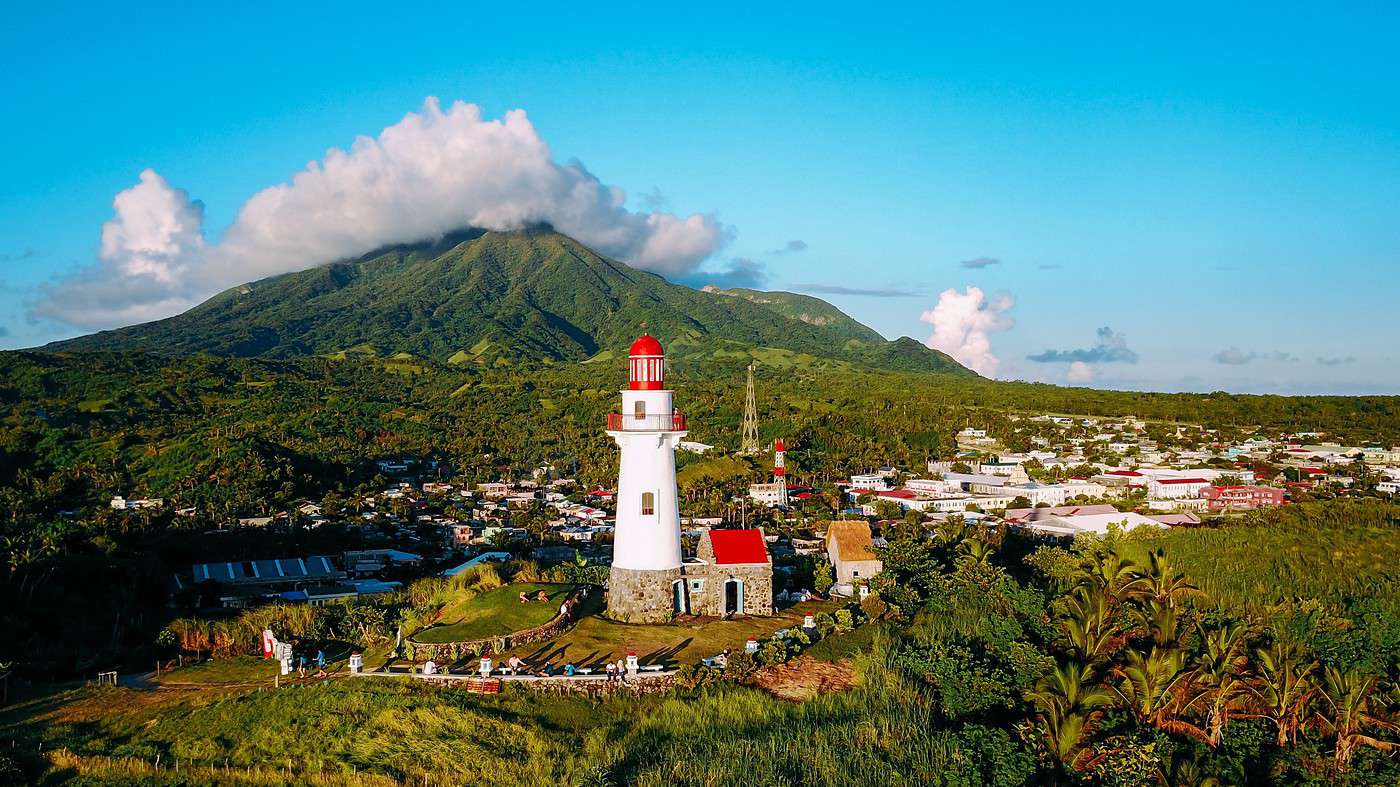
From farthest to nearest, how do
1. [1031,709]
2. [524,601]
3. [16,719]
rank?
[524,601]
[16,719]
[1031,709]

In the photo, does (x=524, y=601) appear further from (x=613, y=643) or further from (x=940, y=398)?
(x=940, y=398)

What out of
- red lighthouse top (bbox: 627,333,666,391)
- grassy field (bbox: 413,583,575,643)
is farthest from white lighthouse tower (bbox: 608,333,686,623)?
grassy field (bbox: 413,583,575,643)

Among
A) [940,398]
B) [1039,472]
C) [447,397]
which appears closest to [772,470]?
[1039,472]

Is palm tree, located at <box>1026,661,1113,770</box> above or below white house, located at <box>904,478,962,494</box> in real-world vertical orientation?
above

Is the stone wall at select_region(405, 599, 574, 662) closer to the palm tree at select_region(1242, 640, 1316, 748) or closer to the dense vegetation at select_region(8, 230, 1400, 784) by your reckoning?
the dense vegetation at select_region(8, 230, 1400, 784)

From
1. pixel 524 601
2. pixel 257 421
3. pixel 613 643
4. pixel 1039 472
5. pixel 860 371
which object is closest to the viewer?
pixel 613 643

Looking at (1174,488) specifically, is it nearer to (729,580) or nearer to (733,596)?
(733,596)
